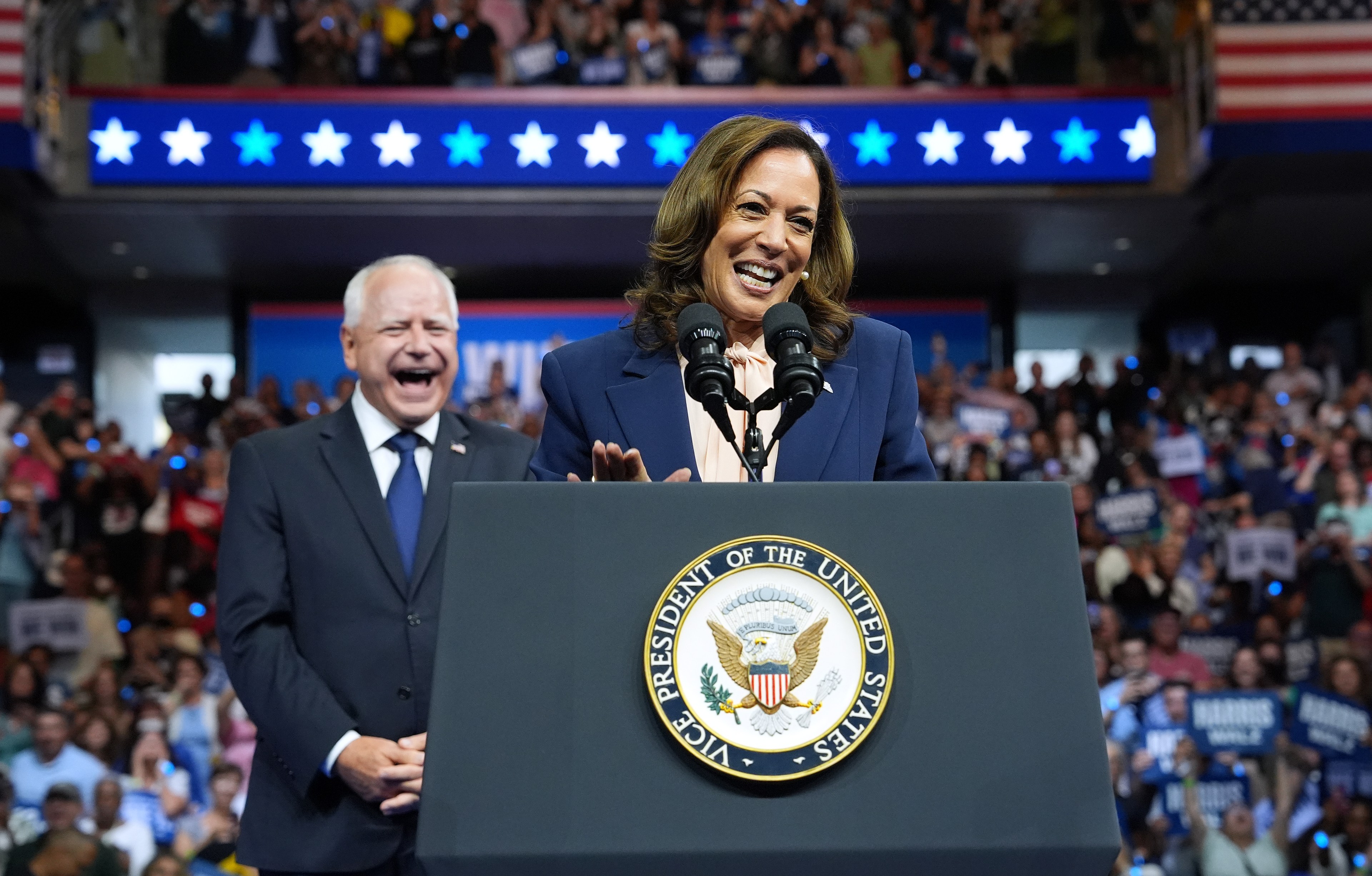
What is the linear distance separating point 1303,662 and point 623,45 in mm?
6599

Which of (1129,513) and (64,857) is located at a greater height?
(1129,513)

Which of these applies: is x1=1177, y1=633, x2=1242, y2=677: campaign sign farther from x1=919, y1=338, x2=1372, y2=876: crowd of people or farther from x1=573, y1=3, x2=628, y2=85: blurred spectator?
x1=573, y1=3, x2=628, y2=85: blurred spectator

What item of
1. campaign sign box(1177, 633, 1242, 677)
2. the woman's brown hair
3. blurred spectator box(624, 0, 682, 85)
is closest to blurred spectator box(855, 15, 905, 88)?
blurred spectator box(624, 0, 682, 85)

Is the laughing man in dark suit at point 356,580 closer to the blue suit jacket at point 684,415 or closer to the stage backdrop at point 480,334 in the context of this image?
the blue suit jacket at point 684,415

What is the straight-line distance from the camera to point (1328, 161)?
421 inches

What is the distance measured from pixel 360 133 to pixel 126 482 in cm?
342

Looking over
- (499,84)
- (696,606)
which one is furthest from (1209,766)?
(499,84)

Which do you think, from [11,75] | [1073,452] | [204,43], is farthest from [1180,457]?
[11,75]

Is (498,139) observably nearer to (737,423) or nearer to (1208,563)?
(1208,563)

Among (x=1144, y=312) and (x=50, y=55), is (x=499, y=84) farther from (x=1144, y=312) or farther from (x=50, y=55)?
(x=1144, y=312)

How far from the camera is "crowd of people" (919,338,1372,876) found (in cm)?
603

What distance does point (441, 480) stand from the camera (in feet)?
7.77

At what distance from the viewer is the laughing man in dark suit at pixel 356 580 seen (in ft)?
7.04

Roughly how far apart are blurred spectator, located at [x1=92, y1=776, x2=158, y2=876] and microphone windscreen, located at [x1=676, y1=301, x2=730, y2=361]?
4.45m
